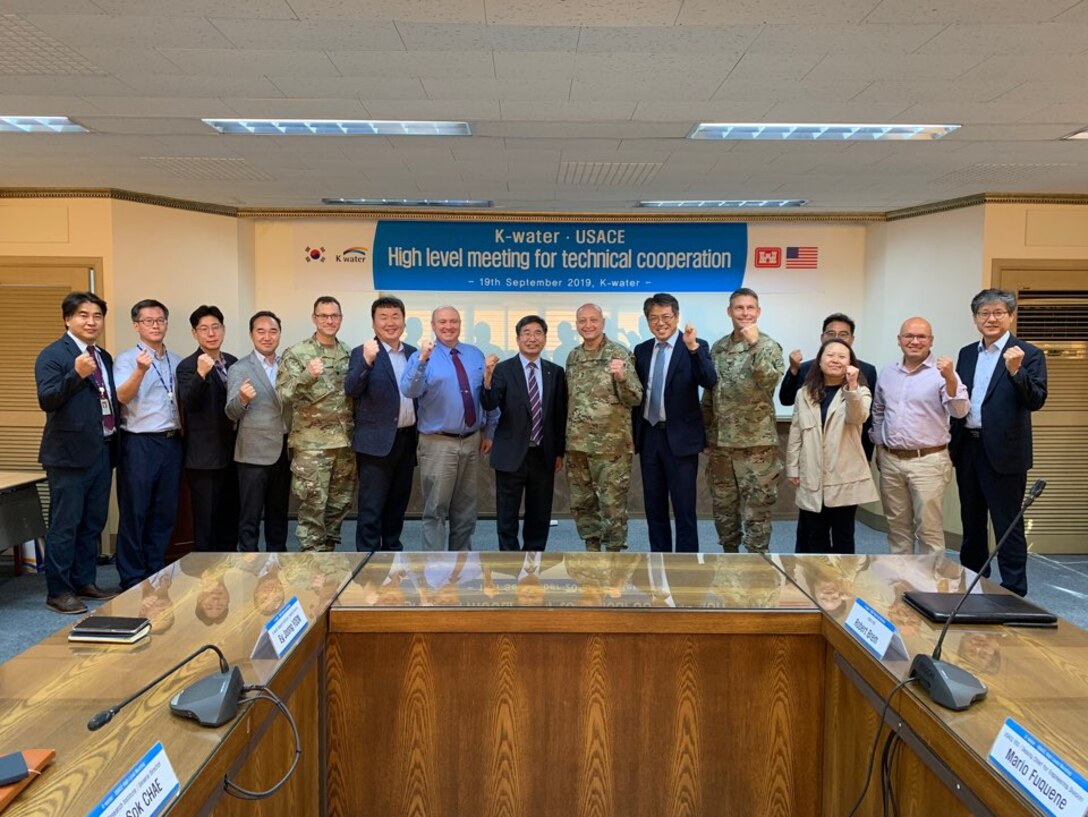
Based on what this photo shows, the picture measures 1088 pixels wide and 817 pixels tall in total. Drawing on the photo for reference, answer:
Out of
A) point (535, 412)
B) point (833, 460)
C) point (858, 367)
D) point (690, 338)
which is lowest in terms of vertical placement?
point (833, 460)

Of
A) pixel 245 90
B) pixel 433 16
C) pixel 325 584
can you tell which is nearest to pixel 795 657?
pixel 325 584

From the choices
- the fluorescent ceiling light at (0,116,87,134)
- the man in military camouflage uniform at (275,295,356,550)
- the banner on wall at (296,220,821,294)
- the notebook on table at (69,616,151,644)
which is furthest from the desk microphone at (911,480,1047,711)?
the banner on wall at (296,220,821,294)

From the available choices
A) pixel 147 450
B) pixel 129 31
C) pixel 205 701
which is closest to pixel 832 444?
pixel 205 701

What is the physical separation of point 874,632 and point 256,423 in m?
3.36

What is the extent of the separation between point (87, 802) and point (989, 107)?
4003 mm

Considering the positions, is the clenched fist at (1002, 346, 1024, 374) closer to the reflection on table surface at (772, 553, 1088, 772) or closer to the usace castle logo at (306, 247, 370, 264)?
the reflection on table surface at (772, 553, 1088, 772)

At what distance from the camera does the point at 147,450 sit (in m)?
3.98

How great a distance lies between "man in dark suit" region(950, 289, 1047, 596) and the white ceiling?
1.02 meters

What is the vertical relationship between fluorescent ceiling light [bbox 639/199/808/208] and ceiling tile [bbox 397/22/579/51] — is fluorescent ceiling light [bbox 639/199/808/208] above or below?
above

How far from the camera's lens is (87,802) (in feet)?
3.20

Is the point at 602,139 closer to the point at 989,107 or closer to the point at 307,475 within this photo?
the point at 989,107

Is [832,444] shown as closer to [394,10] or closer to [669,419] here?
[669,419]

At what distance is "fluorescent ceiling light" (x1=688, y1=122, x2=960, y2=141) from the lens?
3.78 m

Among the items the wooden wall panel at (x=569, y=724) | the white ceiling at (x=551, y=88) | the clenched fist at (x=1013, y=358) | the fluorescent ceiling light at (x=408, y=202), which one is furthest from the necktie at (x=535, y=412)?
the clenched fist at (x=1013, y=358)
